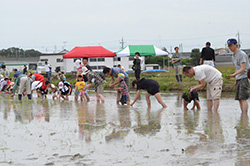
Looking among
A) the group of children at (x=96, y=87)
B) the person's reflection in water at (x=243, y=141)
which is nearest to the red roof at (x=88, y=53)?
the group of children at (x=96, y=87)

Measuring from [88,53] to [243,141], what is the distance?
31733 mm

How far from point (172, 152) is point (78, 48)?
3326cm

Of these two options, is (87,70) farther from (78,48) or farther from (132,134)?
(78,48)

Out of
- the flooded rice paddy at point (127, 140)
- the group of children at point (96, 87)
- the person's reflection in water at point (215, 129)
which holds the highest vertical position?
the group of children at point (96, 87)

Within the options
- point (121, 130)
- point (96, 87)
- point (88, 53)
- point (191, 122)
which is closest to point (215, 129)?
point (191, 122)

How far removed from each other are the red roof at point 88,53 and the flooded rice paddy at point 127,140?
2748 centimetres

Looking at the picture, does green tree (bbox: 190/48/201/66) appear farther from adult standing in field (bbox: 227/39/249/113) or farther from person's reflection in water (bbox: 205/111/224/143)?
person's reflection in water (bbox: 205/111/224/143)

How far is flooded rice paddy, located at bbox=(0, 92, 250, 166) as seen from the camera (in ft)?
18.2

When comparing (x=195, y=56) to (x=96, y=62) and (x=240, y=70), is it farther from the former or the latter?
(x=240, y=70)

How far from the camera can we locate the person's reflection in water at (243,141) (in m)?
5.27

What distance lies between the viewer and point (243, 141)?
646cm

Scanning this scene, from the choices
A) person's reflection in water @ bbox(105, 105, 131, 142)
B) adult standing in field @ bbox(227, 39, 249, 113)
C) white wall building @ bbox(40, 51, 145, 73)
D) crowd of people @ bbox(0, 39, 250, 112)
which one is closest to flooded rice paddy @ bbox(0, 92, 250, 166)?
person's reflection in water @ bbox(105, 105, 131, 142)

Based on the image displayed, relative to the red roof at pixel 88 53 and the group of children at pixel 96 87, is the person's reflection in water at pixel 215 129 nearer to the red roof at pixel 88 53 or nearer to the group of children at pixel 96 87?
the group of children at pixel 96 87

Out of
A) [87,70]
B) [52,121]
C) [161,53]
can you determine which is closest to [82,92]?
[87,70]
